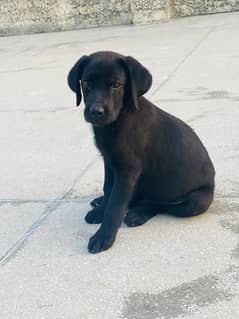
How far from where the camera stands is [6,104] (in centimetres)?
753

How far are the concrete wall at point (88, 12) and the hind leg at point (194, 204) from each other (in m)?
9.63

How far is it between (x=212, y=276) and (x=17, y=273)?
992 mm

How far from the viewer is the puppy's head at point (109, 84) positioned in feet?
11.4

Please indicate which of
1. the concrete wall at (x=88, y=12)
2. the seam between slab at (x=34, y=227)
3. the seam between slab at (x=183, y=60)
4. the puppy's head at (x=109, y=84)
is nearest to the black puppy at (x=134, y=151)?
the puppy's head at (x=109, y=84)

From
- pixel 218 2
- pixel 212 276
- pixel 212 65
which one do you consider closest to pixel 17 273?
pixel 212 276

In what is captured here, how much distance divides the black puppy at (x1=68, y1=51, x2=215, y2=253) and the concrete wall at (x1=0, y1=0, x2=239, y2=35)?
9.55 m

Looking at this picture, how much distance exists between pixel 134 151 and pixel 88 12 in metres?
10.5

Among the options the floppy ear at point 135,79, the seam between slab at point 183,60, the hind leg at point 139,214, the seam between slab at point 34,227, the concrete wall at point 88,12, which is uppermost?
the floppy ear at point 135,79

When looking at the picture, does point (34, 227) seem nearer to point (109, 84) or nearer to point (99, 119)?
point (99, 119)

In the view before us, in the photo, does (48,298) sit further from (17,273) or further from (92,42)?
(92,42)

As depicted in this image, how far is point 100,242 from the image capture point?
357 centimetres

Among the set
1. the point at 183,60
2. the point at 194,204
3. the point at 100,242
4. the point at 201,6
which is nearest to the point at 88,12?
the point at 201,6

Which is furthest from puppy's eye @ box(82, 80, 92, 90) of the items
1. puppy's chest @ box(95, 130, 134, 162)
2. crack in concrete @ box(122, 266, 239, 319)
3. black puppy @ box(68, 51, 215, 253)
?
crack in concrete @ box(122, 266, 239, 319)

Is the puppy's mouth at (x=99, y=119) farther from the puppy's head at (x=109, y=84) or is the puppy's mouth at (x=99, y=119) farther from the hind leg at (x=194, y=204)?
the hind leg at (x=194, y=204)
